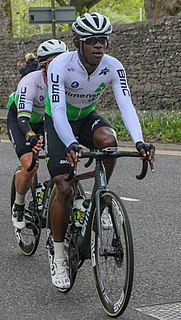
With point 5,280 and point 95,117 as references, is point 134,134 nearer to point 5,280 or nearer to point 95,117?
point 95,117

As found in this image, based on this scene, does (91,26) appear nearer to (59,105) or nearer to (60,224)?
(59,105)

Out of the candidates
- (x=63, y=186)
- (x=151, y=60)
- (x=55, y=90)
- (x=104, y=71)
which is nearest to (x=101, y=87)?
(x=104, y=71)

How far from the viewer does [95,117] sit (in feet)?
21.8

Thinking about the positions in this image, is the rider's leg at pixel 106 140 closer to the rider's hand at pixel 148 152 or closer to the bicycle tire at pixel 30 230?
the rider's hand at pixel 148 152

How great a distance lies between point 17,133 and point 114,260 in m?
2.38

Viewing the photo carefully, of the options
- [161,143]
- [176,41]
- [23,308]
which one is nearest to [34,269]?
[23,308]

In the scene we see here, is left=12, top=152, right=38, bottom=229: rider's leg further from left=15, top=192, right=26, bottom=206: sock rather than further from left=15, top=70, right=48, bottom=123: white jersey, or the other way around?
left=15, top=70, right=48, bottom=123: white jersey

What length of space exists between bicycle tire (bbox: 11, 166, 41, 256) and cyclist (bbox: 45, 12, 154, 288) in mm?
1219

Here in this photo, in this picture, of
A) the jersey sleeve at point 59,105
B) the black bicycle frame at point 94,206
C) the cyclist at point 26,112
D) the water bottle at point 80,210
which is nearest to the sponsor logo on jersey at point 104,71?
the jersey sleeve at point 59,105

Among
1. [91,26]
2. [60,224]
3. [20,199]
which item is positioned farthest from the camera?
[20,199]

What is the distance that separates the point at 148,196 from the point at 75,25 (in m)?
5.37

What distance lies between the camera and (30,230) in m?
7.72

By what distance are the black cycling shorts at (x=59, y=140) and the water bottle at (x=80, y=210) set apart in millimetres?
266

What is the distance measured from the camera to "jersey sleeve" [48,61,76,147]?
5965 mm
